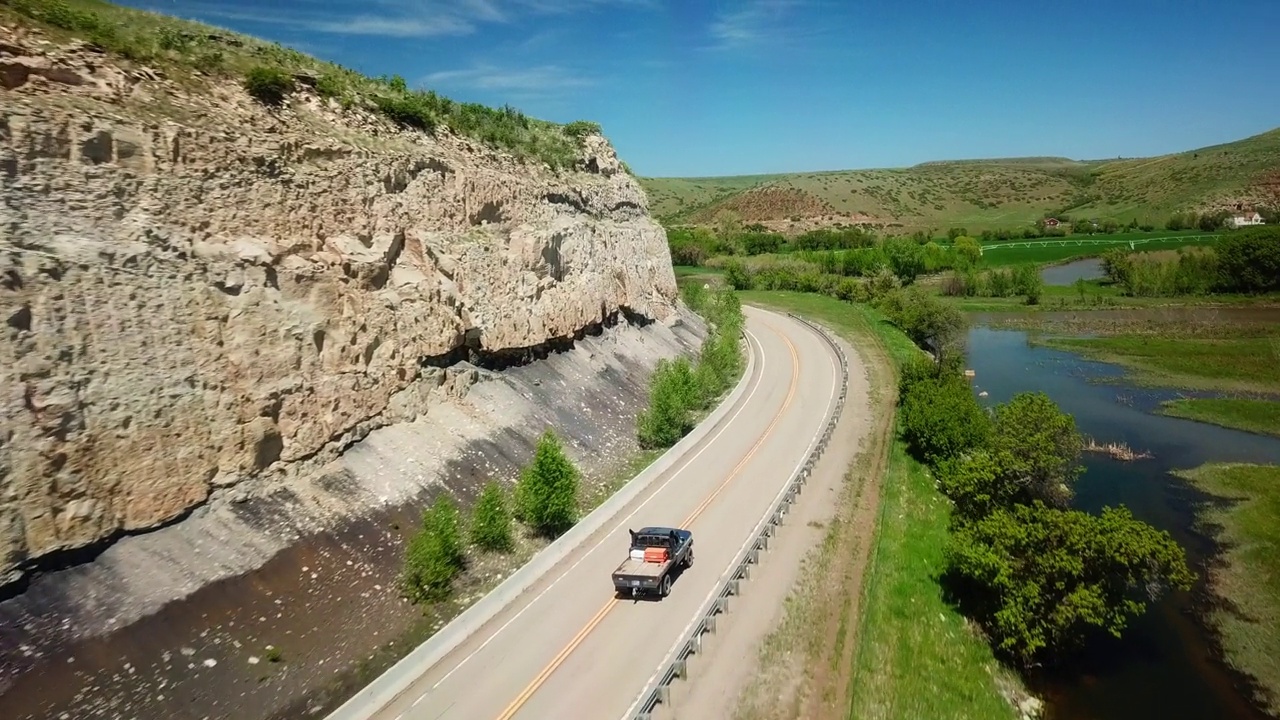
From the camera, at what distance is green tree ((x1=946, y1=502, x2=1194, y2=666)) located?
803 inches

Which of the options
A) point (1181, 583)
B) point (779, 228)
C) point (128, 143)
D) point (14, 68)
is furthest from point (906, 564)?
point (779, 228)

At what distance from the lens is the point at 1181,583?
20.8 metres

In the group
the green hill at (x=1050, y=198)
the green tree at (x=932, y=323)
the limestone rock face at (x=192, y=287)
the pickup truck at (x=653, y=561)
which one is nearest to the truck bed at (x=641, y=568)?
the pickup truck at (x=653, y=561)

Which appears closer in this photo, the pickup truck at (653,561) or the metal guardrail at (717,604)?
the metal guardrail at (717,604)

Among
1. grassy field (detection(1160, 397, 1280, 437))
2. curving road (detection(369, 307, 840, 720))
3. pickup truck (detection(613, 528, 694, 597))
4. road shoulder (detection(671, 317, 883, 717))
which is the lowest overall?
grassy field (detection(1160, 397, 1280, 437))

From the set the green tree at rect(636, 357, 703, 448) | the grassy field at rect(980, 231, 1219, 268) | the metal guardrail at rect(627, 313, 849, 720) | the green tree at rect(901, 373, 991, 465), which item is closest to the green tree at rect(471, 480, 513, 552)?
the metal guardrail at rect(627, 313, 849, 720)

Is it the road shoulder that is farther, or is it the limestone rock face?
the limestone rock face

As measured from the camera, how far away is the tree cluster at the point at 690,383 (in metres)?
34.2

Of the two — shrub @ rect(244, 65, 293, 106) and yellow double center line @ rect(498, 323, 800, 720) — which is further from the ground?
shrub @ rect(244, 65, 293, 106)

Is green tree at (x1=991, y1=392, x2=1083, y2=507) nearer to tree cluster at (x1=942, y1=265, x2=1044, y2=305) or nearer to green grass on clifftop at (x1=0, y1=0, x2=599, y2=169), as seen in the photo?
green grass on clifftop at (x1=0, y1=0, x2=599, y2=169)

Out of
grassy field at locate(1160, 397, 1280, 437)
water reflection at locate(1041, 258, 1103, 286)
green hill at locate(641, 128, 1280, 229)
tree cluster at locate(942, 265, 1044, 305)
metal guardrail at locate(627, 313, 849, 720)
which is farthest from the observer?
green hill at locate(641, 128, 1280, 229)

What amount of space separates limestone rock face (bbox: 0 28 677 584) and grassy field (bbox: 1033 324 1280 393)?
51843 millimetres

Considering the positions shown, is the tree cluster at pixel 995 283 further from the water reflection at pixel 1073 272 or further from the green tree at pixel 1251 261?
the green tree at pixel 1251 261

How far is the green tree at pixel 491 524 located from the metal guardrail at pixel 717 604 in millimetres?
7291
